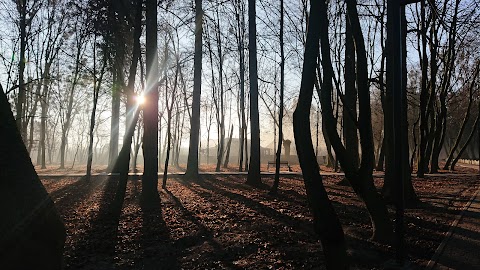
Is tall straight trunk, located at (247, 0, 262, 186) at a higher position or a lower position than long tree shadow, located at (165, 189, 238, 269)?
higher

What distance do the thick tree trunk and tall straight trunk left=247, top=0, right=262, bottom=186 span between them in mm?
11058

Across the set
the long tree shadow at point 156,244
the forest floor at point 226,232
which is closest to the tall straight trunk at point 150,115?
the forest floor at point 226,232

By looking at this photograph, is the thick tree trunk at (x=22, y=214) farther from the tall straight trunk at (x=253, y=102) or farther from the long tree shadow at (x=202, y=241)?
the tall straight trunk at (x=253, y=102)

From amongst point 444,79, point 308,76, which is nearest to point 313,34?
point 308,76

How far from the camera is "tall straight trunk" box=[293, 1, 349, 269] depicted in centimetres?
411

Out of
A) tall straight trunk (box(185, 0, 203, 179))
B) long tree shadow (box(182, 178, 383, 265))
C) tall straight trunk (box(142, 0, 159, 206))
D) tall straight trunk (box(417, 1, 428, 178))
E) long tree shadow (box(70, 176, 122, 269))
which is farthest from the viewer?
tall straight trunk (box(417, 1, 428, 178))

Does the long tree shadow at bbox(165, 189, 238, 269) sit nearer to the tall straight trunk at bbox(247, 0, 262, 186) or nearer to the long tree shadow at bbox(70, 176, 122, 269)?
the long tree shadow at bbox(70, 176, 122, 269)

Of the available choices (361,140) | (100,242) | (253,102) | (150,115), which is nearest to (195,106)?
(253,102)

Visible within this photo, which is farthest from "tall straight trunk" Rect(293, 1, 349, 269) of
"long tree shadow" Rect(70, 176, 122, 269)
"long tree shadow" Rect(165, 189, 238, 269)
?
"long tree shadow" Rect(70, 176, 122, 269)

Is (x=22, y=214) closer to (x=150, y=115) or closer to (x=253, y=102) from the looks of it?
(x=150, y=115)

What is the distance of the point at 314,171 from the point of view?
4.32 metres

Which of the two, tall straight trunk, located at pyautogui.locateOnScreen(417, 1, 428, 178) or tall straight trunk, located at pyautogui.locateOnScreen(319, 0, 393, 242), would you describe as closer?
tall straight trunk, located at pyautogui.locateOnScreen(319, 0, 393, 242)

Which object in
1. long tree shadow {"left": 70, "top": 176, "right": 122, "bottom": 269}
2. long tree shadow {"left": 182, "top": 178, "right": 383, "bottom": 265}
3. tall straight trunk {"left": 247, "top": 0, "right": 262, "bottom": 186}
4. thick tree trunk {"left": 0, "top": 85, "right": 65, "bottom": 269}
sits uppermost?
tall straight trunk {"left": 247, "top": 0, "right": 262, "bottom": 186}

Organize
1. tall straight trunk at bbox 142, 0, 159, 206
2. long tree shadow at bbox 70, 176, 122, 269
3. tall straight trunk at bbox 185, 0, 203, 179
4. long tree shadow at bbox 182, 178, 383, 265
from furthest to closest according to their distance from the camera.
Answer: tall straight trunk at bbox 185, 0, 203, 179 → tall straight trunk at bbox 142, 0, 159, 206 → long tree shadow at bbox 182, 178, 383, 265 → long tree shadow at bbox 70, 176, 122, 269
